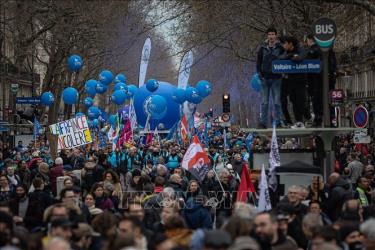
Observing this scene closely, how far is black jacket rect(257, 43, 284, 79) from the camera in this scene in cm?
1706

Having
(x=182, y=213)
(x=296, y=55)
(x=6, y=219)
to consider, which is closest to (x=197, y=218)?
(x=182, y=213)

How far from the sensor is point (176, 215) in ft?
35.2

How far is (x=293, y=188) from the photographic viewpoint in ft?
43.1

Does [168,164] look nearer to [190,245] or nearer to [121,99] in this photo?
[190,245]

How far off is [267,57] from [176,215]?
6838 mm

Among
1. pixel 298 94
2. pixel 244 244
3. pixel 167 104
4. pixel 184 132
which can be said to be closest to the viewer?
pixel 244 244

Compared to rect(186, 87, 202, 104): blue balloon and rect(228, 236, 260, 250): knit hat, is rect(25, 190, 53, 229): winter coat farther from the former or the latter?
rect(186, 87, 202, 104): blue balloon

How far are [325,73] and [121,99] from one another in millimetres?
28932

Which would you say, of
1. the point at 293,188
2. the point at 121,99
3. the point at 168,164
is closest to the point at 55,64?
the point at 121,99

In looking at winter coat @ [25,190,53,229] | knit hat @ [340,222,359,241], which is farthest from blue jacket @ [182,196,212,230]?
knit hat @ [340,222,359,241]

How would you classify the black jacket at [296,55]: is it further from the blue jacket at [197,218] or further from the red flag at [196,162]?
the blue jacket at [197,218]

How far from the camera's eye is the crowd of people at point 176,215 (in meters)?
9.70

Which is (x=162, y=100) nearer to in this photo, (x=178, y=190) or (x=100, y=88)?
(x=100, y=88)

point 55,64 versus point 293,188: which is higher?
point 55,64
